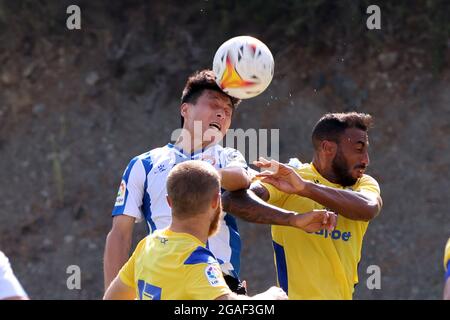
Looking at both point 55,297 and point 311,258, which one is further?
point 55,297

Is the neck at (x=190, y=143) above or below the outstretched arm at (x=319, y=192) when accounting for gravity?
above

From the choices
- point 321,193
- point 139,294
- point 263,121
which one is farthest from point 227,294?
point 263,121

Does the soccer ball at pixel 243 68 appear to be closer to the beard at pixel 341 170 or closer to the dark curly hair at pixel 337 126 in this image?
the dark curly hair at pixel 337 126

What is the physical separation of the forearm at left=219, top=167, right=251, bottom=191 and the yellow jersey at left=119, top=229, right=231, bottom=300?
0.98 metres

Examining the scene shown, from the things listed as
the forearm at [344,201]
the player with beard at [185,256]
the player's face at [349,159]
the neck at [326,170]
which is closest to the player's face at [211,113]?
the neck at [326,170]

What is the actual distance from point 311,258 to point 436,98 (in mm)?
6360

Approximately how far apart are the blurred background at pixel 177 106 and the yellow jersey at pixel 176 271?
6.39 metres

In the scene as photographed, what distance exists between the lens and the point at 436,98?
1195 cm

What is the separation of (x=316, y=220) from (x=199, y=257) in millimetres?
1043

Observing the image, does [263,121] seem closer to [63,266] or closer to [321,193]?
[63,266]

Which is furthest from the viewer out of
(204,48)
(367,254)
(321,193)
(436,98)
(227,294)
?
(204,48)

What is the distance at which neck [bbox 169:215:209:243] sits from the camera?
190 inches

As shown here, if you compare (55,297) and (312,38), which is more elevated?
(312,38)

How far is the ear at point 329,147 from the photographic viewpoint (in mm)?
6309
